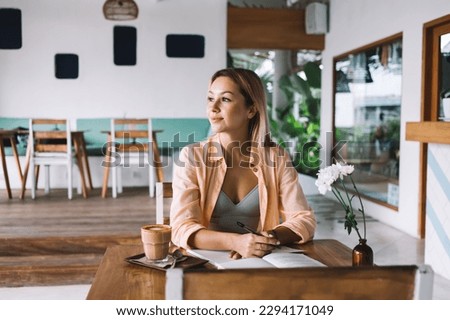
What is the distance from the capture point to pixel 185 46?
7.89 meters

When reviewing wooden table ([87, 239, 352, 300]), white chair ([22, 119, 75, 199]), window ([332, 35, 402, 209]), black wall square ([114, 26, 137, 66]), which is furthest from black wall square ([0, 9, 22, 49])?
wooden table ([87, 239, 352, 300])

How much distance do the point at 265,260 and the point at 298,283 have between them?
0.58m

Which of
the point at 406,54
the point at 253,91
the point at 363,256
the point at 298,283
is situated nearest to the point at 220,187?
the point at 253,91

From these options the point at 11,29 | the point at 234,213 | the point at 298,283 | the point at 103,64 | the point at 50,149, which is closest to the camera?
the point at 298,283

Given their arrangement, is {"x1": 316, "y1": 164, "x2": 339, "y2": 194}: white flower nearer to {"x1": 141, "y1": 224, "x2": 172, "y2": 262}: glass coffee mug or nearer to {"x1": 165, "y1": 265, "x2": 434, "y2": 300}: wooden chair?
{"x1": 141, "y1": 224, "x2": 172, "y2": 262}: glass coffee mug

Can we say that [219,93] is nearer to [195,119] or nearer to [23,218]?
[23,218]

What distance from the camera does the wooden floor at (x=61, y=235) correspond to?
3.87 metres

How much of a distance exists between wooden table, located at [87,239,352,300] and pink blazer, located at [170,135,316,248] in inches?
5.1

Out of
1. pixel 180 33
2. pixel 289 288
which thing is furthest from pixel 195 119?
pixel 289 288

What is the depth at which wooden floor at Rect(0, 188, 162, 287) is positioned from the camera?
3873 mm

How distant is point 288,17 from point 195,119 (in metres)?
2.02

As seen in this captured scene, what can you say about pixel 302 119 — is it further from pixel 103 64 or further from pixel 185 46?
pixel 103 64

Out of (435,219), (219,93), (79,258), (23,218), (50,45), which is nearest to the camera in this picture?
(219,93)

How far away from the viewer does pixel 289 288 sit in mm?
821
